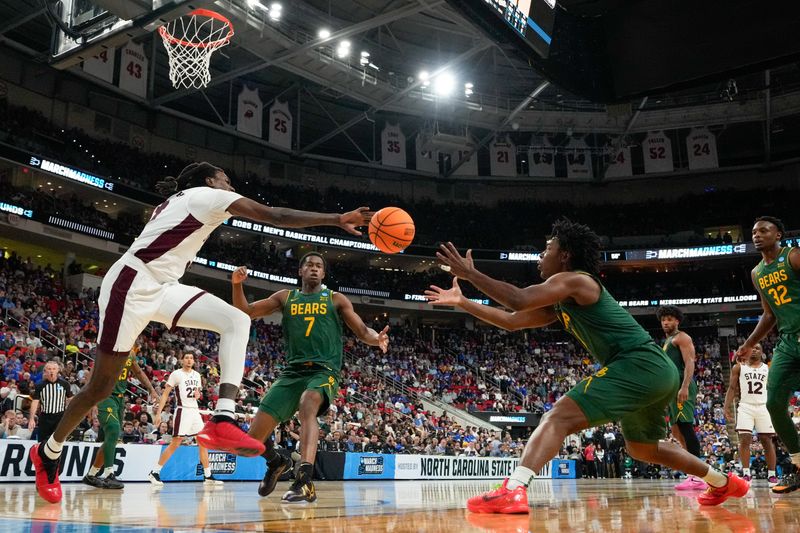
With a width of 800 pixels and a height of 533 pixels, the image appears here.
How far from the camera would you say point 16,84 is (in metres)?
27.2

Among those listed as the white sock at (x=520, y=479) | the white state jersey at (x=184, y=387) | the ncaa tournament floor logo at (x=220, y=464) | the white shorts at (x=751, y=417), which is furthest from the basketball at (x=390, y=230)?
the ncaa tournament floor logo at (x=220, y=464)

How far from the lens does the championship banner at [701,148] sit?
35.2 m

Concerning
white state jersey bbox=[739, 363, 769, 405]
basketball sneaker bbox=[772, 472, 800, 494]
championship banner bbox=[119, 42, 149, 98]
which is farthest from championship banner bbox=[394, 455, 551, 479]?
championship banner bbox=[119, 42, 149, 98]

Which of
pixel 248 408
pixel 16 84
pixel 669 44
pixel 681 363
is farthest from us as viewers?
pixel 16 84

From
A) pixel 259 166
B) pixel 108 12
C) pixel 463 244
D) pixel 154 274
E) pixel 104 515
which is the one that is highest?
pixel 259 166

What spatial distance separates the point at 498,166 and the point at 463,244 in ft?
14.7

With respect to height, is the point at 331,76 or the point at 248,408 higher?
the point at 331,76

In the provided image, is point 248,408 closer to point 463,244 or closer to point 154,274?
point 154,274

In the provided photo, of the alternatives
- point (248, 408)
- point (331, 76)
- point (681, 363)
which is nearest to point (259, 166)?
point (331, 76)

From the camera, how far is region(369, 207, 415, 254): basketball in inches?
192

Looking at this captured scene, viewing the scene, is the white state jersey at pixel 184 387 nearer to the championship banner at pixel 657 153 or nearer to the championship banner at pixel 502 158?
the championship banner at pixel 502 158

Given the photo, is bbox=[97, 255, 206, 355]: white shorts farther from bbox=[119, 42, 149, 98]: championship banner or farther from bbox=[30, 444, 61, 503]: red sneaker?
bbox=[119, 42, 149, 98]: championship banner

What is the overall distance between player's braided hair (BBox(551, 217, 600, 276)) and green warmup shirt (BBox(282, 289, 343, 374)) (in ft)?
8.06

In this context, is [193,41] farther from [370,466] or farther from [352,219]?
[352,219]
